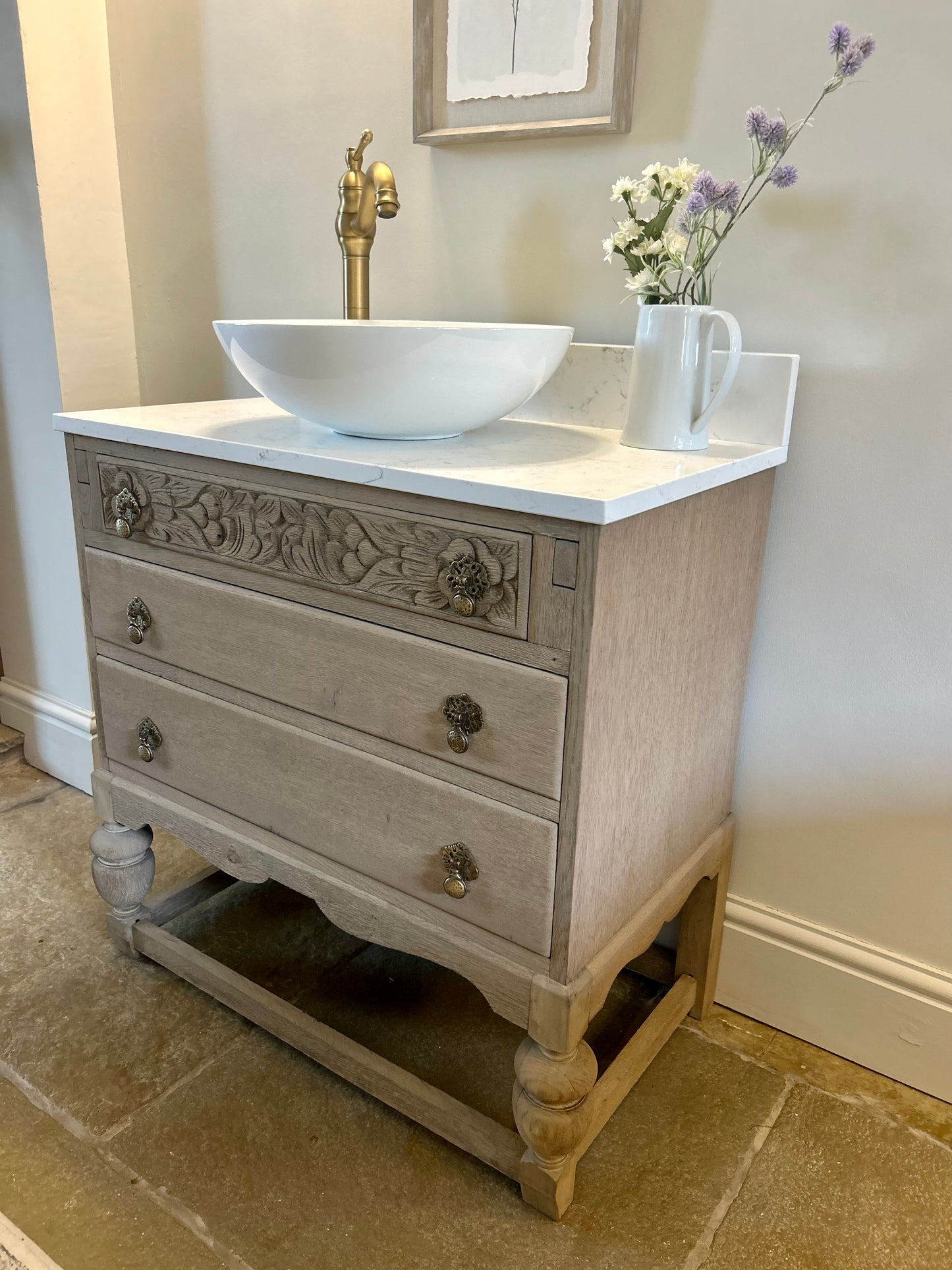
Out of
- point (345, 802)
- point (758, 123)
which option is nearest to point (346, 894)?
point (345, 802)

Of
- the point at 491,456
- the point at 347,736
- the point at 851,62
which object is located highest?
the point at 851,62

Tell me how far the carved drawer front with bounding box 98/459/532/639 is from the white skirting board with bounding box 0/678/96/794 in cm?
85

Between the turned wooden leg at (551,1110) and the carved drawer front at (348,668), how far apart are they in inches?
12.7

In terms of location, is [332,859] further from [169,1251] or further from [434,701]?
[169,1251]

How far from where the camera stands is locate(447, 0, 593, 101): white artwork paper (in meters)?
1.21

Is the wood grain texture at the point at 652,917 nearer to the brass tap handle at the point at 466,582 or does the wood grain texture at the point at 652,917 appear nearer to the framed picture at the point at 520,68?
the brass tap handle at the point at 466,582

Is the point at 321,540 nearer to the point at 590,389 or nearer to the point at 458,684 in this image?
the point at 458,684

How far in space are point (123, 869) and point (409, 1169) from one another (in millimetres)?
611

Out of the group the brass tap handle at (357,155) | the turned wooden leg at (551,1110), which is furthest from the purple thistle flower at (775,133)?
the turned wooden leg at (551,1110)

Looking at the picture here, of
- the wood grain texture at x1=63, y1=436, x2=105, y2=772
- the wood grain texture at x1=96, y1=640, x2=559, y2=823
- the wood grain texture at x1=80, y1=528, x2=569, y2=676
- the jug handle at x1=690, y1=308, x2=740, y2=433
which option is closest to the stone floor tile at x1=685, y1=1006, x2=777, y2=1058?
the wood grain texture at x1=96, y1=640, x2=559, y2=823

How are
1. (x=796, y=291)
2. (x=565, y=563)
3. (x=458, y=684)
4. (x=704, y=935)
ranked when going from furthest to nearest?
1. (x=704, y=935)
2. (x=796, y=291)
3. (x=458, y=684)
4. (x=565, y=563)

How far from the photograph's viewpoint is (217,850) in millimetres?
1266

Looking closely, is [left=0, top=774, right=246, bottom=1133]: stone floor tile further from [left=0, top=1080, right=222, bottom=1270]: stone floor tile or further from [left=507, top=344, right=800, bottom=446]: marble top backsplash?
[left=507, top=344, right=800, bottom=446]: marble top backsplash

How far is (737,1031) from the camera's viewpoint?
139cm
